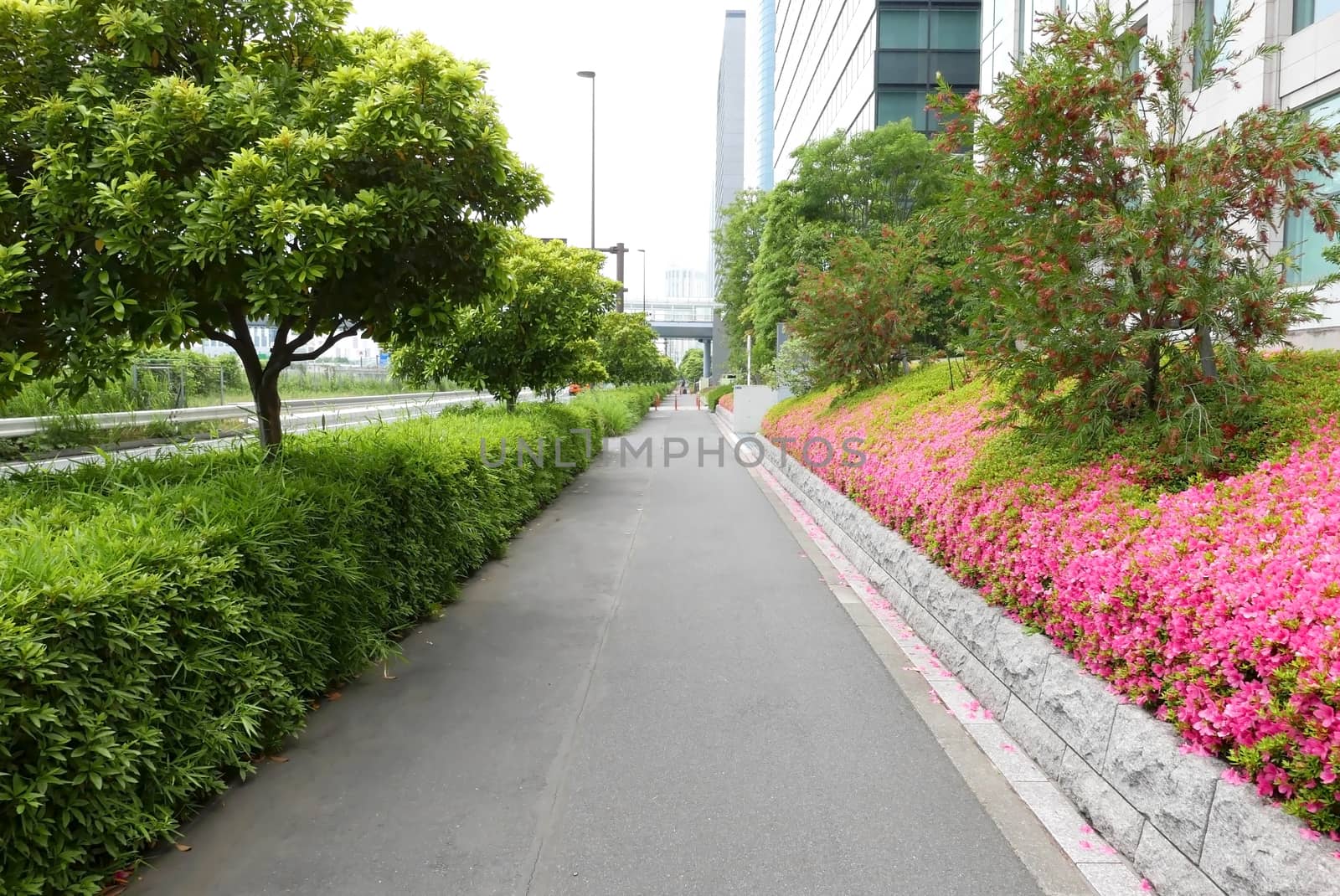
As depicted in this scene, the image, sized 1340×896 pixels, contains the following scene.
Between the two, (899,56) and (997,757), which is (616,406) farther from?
(997,757)

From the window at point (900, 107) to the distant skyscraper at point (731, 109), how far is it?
105 m

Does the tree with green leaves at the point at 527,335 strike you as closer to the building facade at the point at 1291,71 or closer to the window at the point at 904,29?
the building facade at the point at 1291,71

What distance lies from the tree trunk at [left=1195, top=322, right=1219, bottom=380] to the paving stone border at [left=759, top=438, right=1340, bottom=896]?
192cm

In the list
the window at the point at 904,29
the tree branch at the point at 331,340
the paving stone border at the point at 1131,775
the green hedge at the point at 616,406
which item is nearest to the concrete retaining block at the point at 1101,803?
the paving stone border at the point at 1131,775

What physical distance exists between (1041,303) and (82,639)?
4982mm

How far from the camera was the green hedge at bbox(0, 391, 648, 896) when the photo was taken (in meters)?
2.38

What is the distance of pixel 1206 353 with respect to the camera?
466cm

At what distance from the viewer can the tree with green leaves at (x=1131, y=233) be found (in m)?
4.45

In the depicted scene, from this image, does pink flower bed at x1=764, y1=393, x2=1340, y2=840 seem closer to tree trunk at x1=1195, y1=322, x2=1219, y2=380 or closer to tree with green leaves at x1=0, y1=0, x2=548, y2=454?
tree trunk at x1=1195, y1=322, x2=1219, y2=380

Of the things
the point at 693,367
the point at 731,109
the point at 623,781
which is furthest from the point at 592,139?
the point at 731,109

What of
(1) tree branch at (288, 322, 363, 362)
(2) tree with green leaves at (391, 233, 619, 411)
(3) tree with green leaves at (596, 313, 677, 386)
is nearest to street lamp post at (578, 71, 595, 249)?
(3) tree with green leaves at (596, 313, 677, 386)

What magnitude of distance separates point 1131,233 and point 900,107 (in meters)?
26.6

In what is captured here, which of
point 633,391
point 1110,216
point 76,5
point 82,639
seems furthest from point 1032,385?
point 633,391

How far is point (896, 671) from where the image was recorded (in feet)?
15.8
